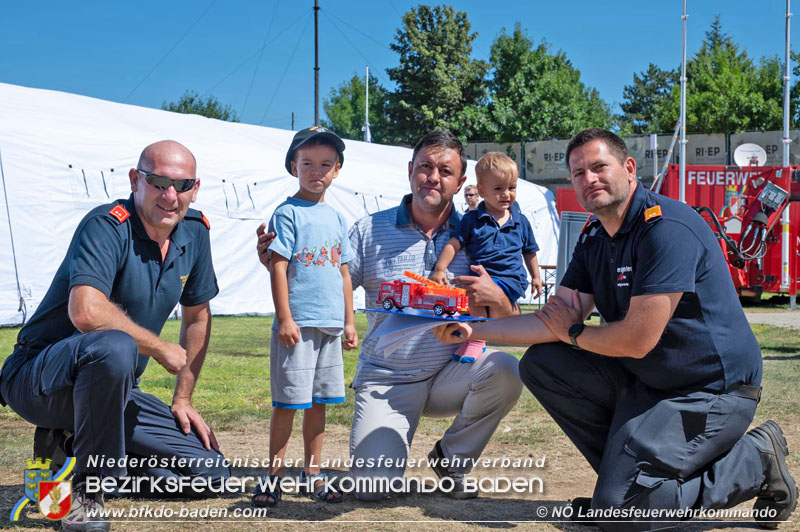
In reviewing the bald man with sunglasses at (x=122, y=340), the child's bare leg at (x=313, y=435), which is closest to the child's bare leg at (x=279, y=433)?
the child's bare leg at (x=313, y=435)

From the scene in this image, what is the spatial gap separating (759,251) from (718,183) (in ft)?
5.91

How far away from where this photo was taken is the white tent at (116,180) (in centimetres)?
1142

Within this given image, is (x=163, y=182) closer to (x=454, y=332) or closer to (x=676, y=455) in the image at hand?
(x=454, y=332)

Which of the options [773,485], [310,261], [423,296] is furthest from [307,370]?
[773,485]

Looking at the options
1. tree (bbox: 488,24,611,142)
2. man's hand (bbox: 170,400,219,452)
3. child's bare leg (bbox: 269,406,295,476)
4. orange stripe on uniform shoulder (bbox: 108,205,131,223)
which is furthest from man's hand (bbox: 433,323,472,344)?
tree (bbox: 488,24,611,142)

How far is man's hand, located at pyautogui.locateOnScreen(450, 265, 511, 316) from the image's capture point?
3.89 metres

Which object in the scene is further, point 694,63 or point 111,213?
point 694,63

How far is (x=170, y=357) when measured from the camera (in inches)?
126

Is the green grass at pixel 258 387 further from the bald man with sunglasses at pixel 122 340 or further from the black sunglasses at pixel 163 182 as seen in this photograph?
the black sunglasses at pixel 163 182

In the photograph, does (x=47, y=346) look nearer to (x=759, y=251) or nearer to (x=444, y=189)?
(x=444, y=189)

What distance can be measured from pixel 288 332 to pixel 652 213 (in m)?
1.64

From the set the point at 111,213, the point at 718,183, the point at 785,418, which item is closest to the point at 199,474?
the point at 111,213

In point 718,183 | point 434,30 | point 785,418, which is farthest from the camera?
point 434,30

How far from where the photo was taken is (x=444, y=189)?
3.99m
